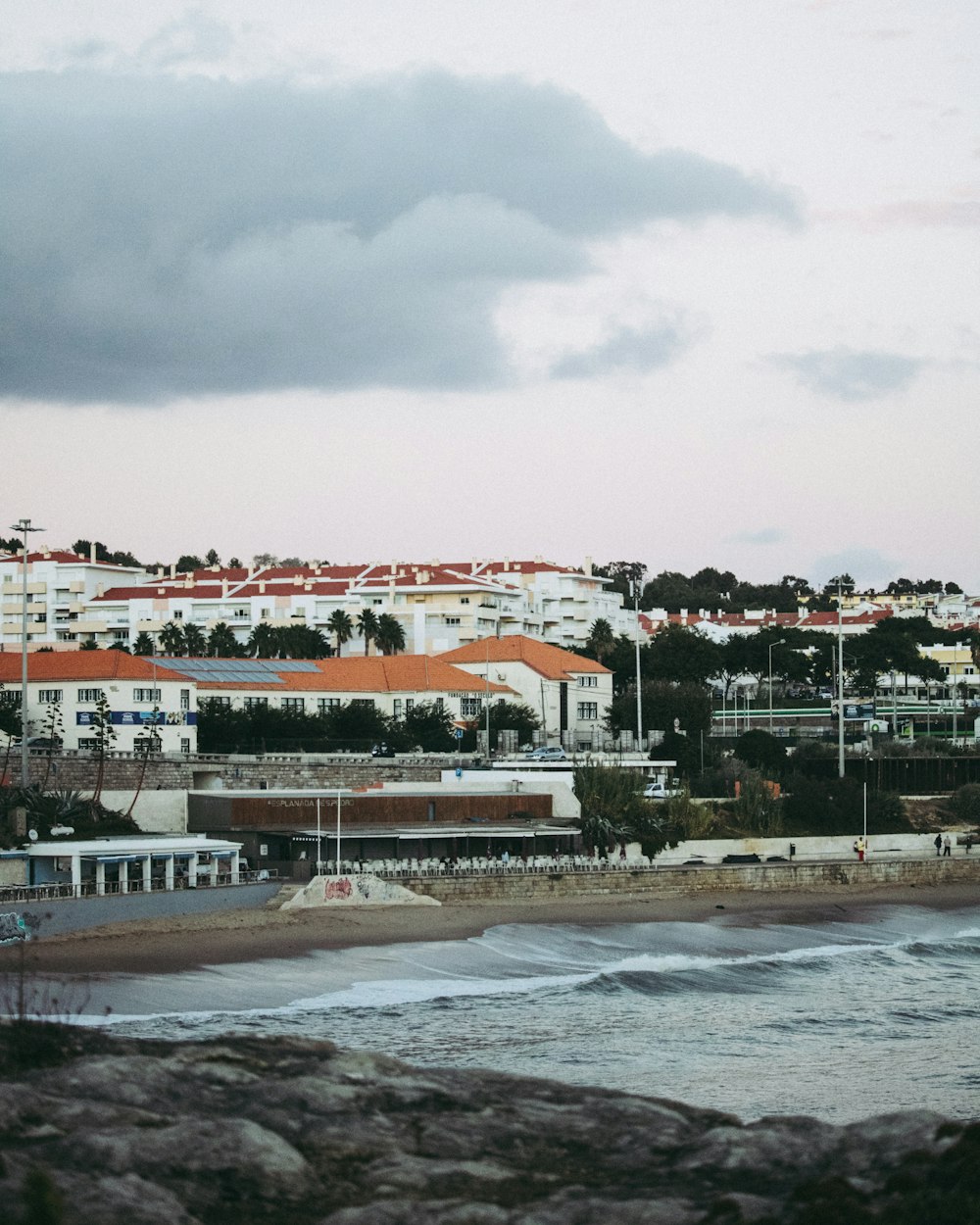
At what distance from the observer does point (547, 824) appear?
60.6m

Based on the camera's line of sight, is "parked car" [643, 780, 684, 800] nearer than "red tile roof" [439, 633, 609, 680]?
Yes

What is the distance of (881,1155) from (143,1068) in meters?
7.37

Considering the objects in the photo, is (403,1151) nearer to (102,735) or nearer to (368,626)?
(102,735)

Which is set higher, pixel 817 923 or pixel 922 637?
pixel 922 637

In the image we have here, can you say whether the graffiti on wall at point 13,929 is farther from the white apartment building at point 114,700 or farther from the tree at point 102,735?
the white apartment building at point 114,700

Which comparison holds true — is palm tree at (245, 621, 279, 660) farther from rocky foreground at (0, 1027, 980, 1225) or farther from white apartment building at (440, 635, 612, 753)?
rocky foreground at (0, 1027, 980, 1225)

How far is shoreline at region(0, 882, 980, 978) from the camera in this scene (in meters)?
39.1

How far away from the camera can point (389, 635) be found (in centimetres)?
12419

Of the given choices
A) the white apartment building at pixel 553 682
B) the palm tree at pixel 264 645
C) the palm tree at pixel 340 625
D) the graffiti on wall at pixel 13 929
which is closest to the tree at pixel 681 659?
the white apartment building at pixel 553 682

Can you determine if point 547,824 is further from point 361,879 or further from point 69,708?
point 69,708

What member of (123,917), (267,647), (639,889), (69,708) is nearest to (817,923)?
(639,889)

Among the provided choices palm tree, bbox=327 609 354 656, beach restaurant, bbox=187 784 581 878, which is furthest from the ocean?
palm tree, bbox=327 609 354 656

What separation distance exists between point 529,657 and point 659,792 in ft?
111

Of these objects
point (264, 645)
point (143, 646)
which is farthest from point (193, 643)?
point (143, 646)
